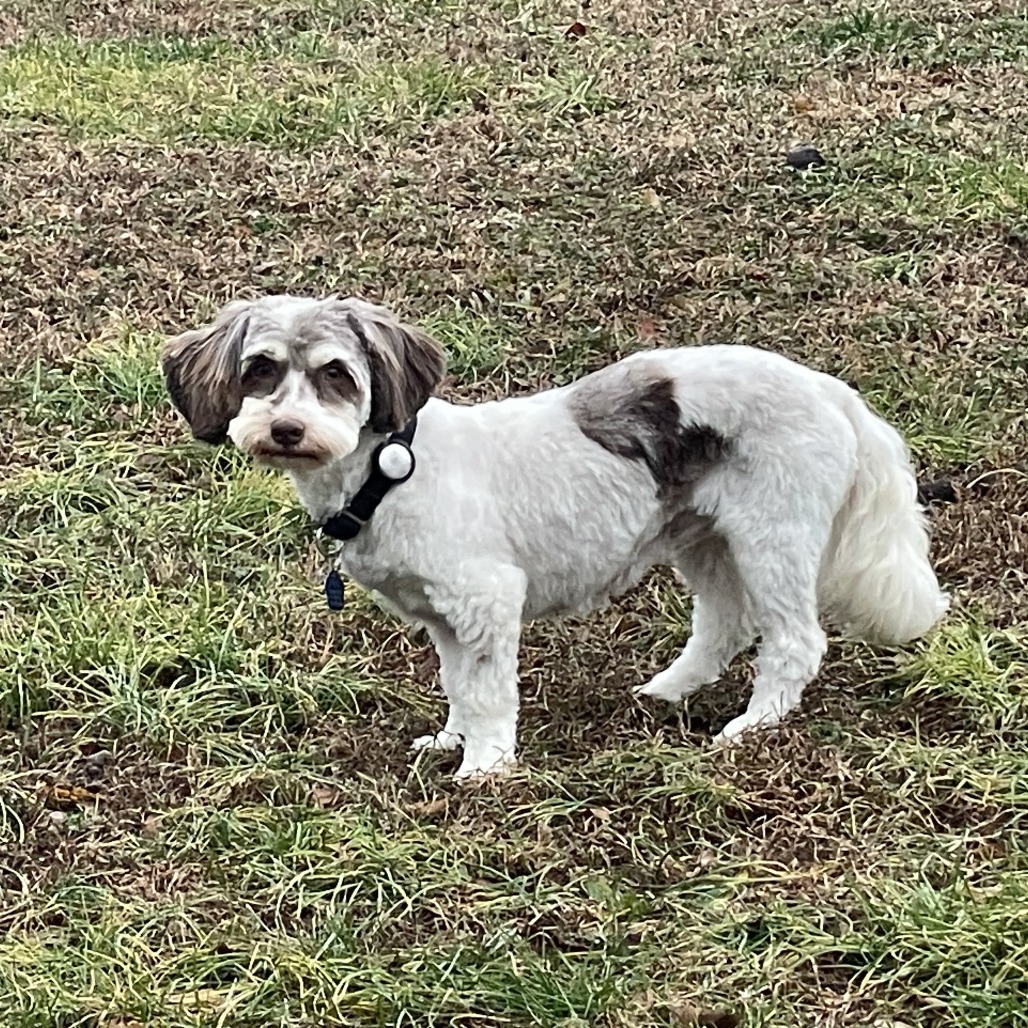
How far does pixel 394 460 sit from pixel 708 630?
1.15 metres

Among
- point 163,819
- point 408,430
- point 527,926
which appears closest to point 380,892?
point 527,926

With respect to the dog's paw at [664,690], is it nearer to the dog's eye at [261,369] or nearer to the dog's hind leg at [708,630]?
the dog's hind leg at [708,630]

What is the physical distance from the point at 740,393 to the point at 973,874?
4.41ft

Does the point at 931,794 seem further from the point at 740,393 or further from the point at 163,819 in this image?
the point at 163,819

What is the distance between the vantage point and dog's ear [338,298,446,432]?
4043 millimetres

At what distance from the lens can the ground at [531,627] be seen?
3.66 meters

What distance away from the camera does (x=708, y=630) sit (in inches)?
189

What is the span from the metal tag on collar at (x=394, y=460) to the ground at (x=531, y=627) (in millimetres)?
816

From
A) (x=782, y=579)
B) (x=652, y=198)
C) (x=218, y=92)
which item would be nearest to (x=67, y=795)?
(x=782, y=579)

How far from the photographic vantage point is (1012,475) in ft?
19.0

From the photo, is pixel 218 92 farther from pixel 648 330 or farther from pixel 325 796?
pixel 325 796

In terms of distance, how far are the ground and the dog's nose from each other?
974mm

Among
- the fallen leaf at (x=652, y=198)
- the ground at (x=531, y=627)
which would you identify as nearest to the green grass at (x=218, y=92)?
the ground at (x=531, y=627)

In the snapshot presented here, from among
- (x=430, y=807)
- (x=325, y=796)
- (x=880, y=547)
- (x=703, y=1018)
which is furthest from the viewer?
(x=880, y=547)
